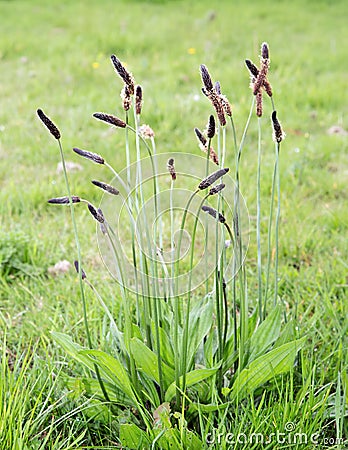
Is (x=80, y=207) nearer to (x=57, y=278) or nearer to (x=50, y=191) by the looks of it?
(x=50, y=191)

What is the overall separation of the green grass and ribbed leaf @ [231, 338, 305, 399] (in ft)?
0.19

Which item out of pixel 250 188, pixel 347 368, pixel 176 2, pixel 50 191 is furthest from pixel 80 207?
pixel 176 2

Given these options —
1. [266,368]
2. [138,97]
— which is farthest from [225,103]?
[266,368]

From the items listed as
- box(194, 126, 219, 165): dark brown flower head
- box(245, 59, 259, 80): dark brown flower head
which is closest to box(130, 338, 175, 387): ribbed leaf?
box(194, 126, 219, 165): dark brown flower head

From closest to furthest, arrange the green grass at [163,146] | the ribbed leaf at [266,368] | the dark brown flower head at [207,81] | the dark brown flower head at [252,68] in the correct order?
A: the dark brown flower head at [207,81] < the dark brown flower head at [252,68] < the ribbed leaf at [266,368] < the green grass at [163,146]

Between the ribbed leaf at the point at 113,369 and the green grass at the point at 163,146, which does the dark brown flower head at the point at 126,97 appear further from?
the green grass at the point at 163,146

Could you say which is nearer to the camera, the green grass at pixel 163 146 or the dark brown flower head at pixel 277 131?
the dark brown flower head at pixel 277 131

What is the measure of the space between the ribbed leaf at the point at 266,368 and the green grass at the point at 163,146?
2.3 inches

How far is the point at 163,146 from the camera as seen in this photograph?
12.4 ft

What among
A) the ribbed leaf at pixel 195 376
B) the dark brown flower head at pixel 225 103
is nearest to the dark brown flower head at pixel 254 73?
the dark brown flower head at pixel 225 103

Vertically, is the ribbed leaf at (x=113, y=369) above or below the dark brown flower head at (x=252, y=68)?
below

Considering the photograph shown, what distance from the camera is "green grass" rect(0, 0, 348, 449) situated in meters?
1.68

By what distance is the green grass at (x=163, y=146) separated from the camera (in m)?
1.68

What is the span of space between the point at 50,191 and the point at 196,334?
5.81 feet
